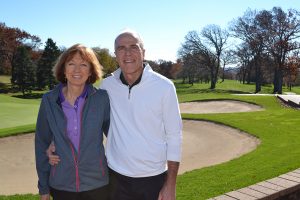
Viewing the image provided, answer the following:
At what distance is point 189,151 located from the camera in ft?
39.7

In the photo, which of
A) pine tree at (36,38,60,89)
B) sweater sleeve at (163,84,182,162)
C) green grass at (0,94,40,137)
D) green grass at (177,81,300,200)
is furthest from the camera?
pine tree at (36,38,60,89)

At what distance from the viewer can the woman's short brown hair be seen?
351 centimetres

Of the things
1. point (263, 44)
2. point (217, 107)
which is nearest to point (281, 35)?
point (263, 44)

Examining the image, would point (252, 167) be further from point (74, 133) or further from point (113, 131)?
point (74, 133)

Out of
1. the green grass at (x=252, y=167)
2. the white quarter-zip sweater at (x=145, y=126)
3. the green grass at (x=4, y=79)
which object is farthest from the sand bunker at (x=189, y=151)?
the green grass at (x=4, y=79)

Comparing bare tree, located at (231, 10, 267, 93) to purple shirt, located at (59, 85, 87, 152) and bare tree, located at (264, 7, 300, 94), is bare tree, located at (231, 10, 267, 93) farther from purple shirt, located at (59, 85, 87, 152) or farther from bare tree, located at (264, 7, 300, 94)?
purple shirt, located at (59, 85, 87, 152)

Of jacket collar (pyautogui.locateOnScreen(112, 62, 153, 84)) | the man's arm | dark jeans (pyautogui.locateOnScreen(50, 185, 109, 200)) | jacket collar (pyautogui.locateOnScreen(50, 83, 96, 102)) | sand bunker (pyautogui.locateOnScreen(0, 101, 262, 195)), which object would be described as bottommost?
sand bunker (pyautogui.locateOnScreen(0, 101, 262, 195))

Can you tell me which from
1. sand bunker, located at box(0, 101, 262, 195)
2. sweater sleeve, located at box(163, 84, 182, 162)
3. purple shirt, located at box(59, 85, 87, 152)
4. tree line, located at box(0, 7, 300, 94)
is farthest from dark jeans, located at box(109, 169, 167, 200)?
tree line, located at box(0, 7, 300, 94)

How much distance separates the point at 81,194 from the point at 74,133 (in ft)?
1.88

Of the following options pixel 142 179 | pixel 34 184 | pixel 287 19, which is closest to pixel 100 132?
pixel 142 179

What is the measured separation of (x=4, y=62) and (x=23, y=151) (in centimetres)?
6201

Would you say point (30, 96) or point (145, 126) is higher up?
point (145, 126)

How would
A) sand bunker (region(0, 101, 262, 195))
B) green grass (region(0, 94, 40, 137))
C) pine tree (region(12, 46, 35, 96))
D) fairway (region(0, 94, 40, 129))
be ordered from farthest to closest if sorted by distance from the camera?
1. pine tree (region(12, 46, 35, 96))
2. fairway (region(0, 94, 40, 129))
3. green grass (region(0, 94, 40, 137))
4. sand bunker (region(0, 101, 262, 195))

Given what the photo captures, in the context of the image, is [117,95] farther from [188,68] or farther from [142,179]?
[188,68]
